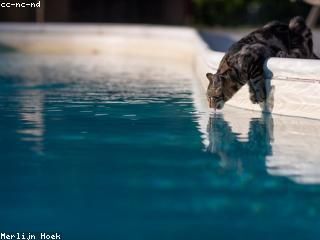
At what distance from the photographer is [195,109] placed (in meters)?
9.59

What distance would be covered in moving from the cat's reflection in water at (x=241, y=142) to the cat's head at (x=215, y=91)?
0.59 feet

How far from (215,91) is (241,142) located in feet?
4.79

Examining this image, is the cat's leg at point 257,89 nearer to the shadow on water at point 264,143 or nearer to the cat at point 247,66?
the cat at point 247,66

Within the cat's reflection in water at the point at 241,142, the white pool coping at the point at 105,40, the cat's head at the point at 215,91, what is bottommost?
the white pool coping at the point at 105,40

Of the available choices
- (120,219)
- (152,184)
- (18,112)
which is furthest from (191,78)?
(120,219)

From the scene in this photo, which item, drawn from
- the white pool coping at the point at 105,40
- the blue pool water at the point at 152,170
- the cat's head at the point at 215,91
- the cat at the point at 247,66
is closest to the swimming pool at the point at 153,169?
the blue pool water at the point at 152,170

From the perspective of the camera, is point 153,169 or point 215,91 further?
point 215,91

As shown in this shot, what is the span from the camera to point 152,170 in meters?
6.09

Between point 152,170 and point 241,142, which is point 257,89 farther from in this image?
point 152,170

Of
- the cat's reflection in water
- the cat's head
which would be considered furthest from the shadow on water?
the cat's head

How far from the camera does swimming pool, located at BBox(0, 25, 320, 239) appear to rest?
466 centimetres

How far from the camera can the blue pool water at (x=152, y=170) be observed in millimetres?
4648

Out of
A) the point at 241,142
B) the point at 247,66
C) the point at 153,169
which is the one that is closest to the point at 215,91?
the point at 247,66

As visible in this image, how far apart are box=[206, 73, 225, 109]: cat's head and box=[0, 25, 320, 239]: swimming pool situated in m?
0.17
